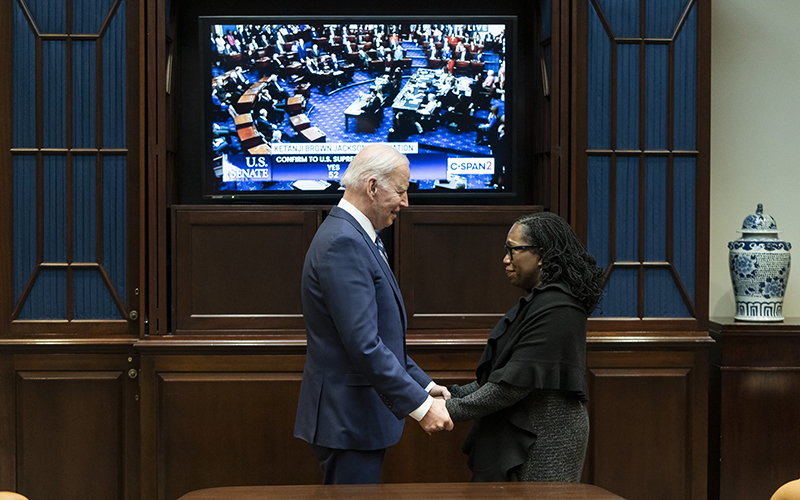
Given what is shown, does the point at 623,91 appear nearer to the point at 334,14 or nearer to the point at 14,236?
the point at 334,14

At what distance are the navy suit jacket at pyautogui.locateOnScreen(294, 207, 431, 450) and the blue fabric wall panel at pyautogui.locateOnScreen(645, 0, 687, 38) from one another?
6.11 feet

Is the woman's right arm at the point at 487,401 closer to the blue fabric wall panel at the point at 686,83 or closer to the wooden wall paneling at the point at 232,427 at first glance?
the wooden wall paneling at the point at 232,427

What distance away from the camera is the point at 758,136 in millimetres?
3758

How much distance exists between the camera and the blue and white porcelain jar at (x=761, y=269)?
3213mm

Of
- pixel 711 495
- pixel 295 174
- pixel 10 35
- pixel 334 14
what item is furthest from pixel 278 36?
pixel 711 495

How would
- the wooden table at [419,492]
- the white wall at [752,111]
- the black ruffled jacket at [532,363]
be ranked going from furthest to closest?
the white wall at [752,111] < the black ruffled jacket at [532,363] < the wooden table at [419,492]

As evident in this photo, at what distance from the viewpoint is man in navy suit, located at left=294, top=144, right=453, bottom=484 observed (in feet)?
6.44

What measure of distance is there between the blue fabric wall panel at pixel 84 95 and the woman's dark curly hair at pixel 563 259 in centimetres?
208

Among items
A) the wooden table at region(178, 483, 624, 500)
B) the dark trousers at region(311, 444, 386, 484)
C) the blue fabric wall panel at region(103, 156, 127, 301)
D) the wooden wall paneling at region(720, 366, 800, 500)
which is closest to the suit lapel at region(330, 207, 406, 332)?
the dark trousers at region(311, 444, 386, 484)

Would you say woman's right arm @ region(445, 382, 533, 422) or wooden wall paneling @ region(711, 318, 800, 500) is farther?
wooden wall paneling @ region(711, 318, 800, 500)

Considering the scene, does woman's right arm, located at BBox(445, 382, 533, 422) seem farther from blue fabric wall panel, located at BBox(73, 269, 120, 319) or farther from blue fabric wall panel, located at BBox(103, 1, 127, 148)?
blue fabric wall panel, located at BBox(103, 1, 127, 148)

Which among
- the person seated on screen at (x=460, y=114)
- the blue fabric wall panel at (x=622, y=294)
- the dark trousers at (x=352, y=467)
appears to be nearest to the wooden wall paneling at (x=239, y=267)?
the person seated on screen at (x=460, y=114)

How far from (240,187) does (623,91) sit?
1.81 metres

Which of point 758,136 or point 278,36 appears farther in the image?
point 758,136
